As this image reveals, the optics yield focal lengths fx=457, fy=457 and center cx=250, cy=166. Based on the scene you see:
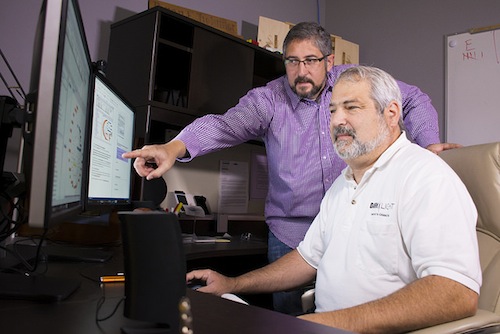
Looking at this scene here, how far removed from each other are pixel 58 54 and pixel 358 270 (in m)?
0.89

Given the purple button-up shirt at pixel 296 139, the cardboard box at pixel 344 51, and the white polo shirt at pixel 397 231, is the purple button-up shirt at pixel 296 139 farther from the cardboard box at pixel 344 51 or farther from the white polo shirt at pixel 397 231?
the cardboard box at pixel 344 51

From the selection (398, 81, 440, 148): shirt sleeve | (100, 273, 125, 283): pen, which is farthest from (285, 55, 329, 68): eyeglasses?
(100, 273, 125, 283): pen

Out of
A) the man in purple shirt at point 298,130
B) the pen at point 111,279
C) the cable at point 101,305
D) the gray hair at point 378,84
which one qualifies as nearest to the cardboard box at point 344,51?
the man in purple shirt at point 298,130

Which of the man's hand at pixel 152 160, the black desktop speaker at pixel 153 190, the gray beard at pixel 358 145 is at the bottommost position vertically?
the black desktop speaker at pixel 153 190

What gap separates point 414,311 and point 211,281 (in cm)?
52

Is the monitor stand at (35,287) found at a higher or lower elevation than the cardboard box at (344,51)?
lower

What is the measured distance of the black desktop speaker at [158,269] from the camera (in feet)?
1.99

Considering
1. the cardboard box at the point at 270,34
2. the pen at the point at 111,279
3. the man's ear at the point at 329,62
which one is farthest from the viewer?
the cardboard box at the point at 270,34

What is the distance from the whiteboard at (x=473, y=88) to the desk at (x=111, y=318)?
2.31 meters

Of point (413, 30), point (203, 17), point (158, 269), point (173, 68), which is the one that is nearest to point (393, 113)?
point (158, 269)

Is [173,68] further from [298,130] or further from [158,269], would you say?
[158,269]

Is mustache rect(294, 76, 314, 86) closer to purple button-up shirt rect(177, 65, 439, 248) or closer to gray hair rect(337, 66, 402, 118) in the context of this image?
purple button-up shirt rect(177, 65, 439, 248)

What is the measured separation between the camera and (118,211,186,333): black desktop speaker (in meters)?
0.61

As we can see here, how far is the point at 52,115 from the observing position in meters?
0.60
